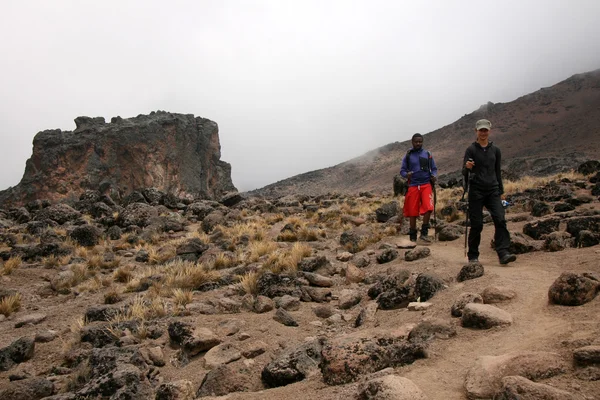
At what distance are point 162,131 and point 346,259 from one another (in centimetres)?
3619

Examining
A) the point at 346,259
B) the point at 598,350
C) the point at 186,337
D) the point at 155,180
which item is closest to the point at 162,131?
the point at 155,180

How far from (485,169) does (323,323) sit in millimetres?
3438

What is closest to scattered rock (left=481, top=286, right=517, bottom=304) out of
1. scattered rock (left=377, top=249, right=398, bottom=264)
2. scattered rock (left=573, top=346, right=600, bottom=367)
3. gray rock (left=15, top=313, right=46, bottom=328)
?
scattered rock (left=573, top=346, right=600, bottom=367)

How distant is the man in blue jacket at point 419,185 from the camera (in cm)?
804

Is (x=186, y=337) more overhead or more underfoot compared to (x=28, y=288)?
more underfoot

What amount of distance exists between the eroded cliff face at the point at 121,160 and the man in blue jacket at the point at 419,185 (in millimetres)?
29116

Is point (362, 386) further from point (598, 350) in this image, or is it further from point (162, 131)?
point (162, 131)

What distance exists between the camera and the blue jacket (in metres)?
8.12

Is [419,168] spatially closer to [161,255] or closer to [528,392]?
[161,255]

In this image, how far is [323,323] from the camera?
461 cm

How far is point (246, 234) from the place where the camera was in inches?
452

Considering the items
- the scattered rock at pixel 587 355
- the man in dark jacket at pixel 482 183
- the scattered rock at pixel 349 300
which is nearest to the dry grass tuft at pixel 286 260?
the scattered rock at pixel 349 300

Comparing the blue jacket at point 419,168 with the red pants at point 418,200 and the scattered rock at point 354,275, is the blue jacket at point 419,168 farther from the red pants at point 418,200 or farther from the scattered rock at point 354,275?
the scattered rock at point 354,275

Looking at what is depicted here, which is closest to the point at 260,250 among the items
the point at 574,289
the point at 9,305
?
the point at 9,305
